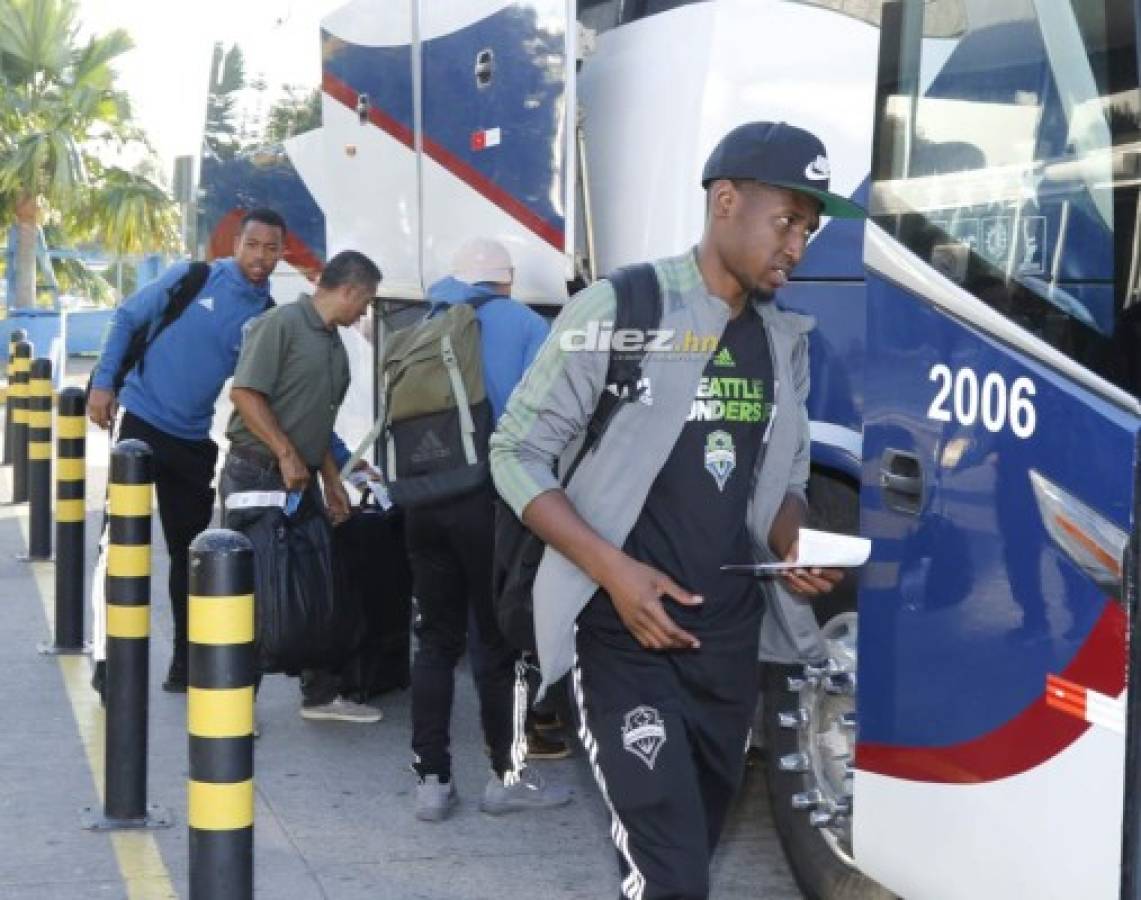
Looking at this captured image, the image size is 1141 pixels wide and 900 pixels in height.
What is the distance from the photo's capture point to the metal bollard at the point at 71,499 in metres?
8.34

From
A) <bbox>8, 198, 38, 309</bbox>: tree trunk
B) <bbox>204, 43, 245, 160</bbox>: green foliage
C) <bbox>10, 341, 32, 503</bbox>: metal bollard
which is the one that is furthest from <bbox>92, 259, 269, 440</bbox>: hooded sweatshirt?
<bbox>8, 198, 38, 309</bbox>: tree trunk

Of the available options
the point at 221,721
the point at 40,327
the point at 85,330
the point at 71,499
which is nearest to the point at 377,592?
the point at 71,499

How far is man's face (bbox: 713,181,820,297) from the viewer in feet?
12.1

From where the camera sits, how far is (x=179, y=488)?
25.7 feet

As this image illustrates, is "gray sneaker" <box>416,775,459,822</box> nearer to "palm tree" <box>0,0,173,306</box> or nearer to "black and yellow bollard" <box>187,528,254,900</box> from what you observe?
"black and yellow bollard" <box>187,528,254,900</box>

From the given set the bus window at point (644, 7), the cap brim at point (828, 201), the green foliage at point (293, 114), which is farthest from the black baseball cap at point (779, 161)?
the green foliage at point (293, 114)

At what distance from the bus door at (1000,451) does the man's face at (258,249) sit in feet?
11.9

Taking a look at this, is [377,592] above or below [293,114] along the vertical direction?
below

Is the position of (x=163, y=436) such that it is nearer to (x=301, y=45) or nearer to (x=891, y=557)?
(x=301, y=45)

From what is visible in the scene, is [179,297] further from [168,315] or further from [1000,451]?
[1000,451]

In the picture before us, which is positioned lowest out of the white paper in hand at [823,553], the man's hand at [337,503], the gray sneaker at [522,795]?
the gray sneaker at [522,795]

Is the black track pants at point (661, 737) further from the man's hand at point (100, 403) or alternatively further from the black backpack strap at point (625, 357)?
the man's hand at point (100, 403)

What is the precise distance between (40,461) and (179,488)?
3.06 metres

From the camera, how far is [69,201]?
25984mm
